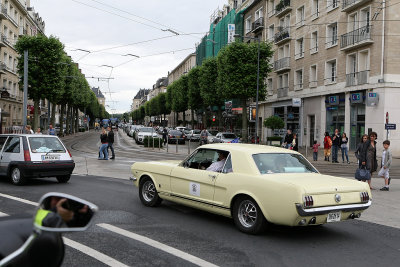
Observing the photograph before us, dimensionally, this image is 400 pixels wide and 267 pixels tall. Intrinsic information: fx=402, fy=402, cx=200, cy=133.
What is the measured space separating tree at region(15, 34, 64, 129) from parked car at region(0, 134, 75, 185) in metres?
26.8

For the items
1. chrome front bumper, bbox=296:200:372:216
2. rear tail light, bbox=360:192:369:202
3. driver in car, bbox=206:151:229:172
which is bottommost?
chrome front bumper, bbox=296:200:372:216

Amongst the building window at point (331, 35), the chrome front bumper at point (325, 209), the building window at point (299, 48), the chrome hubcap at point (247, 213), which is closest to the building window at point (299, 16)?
the building window at point (299, 48)

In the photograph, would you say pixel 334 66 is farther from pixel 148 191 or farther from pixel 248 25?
pixel 148 191

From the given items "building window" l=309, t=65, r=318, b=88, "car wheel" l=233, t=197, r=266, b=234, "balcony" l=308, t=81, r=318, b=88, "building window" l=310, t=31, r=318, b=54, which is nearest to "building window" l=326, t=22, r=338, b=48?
"building window" l=310, t=31, r=318, b=54

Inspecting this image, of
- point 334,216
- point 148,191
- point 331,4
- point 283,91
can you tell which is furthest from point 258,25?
point 334,216

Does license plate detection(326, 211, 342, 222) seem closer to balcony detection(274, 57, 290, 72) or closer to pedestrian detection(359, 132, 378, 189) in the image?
pedestrian detection(359, 132, 378, 189)

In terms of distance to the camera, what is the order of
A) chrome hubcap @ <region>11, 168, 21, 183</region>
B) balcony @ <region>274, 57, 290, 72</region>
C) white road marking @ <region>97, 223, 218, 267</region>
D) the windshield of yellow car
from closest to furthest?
white road marking @ <region>97, 223, 218, 267</region> < the windshield of yellow car < chrome hubcap @ <region>11, 168, 21, 183</region> < balcony @ <region>274, 57, 290, 72</region>

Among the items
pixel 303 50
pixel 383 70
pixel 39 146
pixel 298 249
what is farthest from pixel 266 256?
pixel 303 50

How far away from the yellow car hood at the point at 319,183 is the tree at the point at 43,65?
3413 cm

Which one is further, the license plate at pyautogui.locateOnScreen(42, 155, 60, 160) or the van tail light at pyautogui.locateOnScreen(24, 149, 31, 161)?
the license plate at pyautogui.locateOnScreen(42, 155, 60, 160)

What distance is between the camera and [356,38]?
2750 centimetres

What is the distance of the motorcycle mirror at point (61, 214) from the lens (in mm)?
2051

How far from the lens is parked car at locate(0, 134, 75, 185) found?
35.7 ft

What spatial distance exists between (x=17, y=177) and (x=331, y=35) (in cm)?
2703
